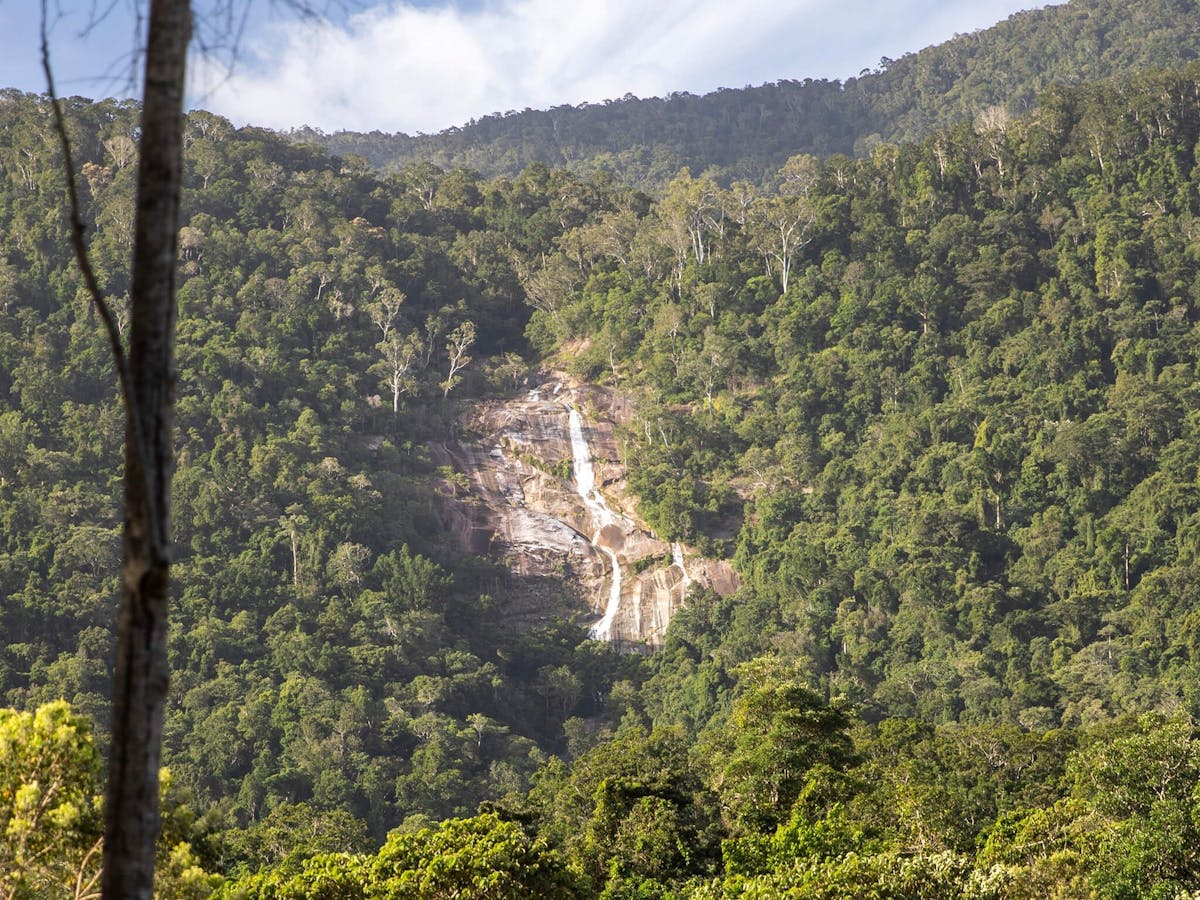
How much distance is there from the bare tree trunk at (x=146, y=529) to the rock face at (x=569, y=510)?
53.0 meters

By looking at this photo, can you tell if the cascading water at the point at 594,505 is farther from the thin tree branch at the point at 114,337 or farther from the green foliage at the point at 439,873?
the thin tree branch at the point at 114,337

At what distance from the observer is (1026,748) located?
102ft

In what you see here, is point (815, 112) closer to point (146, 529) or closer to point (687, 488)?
point (687, 488)

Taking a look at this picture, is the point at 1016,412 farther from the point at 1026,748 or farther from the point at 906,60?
the point at 906,60

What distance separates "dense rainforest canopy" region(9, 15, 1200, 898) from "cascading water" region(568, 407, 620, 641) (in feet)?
6.60

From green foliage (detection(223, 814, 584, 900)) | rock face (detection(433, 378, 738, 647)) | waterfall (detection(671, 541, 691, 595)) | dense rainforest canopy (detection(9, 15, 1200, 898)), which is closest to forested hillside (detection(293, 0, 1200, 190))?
dense rainforest canopy (detection(9, 15, 1200, 898))

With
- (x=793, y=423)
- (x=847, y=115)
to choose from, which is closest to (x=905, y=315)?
(x=793, y=423)

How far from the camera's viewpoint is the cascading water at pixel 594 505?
2259 inches

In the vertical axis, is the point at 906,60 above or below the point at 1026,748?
above

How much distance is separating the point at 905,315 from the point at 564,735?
1061 inches

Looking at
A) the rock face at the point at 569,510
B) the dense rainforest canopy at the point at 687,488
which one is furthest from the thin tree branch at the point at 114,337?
the rock face at the point at 569,510

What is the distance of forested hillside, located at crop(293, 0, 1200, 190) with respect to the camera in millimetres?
113812

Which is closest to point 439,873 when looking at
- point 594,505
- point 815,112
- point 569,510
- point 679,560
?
point 679,560

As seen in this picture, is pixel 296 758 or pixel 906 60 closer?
pixel 296 758
